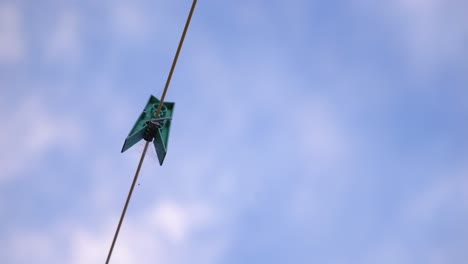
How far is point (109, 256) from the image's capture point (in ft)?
71.7

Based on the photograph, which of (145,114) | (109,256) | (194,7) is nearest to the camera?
(194,7)

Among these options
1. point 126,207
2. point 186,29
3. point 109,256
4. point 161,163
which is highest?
point 186,29

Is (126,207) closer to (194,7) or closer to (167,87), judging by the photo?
(167,87)

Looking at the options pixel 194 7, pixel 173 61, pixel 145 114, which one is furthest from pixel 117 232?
pixel 194 7

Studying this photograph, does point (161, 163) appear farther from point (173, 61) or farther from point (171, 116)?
point (173, 61)

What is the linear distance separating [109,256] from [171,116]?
683 centimetres

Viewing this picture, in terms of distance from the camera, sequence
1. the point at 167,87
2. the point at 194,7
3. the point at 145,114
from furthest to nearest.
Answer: the point at 145,114 → the point at 167,87 → the point at 194,7

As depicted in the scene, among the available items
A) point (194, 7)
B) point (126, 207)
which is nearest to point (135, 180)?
point (126, 207)

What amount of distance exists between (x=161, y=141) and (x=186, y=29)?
232 inches

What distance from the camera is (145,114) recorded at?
79.5ft

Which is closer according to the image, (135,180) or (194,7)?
(194,7)

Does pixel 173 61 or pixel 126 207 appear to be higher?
pixel 173 61

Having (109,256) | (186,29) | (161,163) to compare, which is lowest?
(109,256)

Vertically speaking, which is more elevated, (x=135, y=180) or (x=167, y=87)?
(x=167, y=87)
